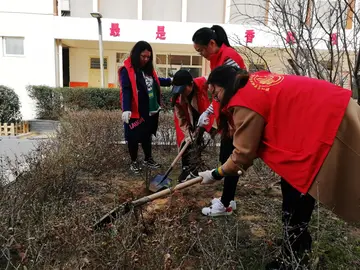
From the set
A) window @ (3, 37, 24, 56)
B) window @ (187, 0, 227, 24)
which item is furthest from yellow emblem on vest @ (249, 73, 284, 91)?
window @ (187, 0, 227, 24)

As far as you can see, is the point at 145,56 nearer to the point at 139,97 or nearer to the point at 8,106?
the point at 139,97

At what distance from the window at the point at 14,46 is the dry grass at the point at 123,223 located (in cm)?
884

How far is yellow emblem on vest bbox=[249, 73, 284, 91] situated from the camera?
5.51ft

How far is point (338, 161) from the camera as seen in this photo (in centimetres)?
155

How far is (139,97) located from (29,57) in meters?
9.48

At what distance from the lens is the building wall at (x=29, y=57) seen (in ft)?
37.1

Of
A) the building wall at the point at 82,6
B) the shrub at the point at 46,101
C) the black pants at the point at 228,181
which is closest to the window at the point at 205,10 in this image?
the building wall at the point at 82,6

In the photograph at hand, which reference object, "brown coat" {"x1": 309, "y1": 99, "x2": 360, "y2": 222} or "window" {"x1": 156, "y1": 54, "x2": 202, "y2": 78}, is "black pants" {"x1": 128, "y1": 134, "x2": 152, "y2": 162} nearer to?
"brown coat" {"x1": 309, "y1": 99, "x2": 360, "y2": 222}

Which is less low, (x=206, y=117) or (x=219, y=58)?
(x=219, y=58)

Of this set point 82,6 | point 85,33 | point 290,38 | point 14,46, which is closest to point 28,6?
point 14,46

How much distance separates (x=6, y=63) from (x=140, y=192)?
411 inches

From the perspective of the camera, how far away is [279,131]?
64.8 inches

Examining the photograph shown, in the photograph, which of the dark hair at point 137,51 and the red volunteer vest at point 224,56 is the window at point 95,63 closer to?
the dark hair at point 137,51

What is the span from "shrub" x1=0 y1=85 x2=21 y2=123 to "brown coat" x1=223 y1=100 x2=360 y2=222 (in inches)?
323
